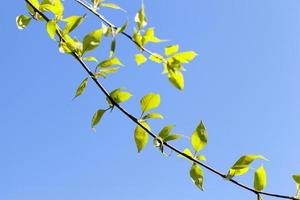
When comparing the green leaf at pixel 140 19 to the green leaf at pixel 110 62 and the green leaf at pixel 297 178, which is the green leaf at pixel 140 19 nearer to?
the green leaf at pixel 110 62

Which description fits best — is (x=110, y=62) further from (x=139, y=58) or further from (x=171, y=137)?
(x=171, y=137)

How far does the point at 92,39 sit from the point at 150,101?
0.17 m

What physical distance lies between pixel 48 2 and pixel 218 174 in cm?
55

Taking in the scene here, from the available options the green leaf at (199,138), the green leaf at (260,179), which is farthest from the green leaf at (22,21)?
the green leaf at (260,179)

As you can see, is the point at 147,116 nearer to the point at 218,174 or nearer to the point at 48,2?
the point at 218,174

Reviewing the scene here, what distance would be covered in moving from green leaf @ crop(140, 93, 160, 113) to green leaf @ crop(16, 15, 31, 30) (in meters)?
0.38

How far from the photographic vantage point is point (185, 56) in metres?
0.96

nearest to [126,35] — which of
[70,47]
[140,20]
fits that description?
[140,20]

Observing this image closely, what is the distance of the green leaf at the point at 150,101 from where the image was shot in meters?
0.99

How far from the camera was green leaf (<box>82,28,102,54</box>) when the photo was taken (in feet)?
3.14

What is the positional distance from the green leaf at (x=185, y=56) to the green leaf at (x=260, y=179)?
0.25 meters

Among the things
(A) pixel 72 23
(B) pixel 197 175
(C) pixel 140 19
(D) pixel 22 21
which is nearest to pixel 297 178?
(B) pixel 197 175

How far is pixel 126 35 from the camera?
3.10 feet

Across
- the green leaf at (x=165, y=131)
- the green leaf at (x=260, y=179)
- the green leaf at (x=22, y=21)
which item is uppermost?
the green leaf at (x=22, y=21)
